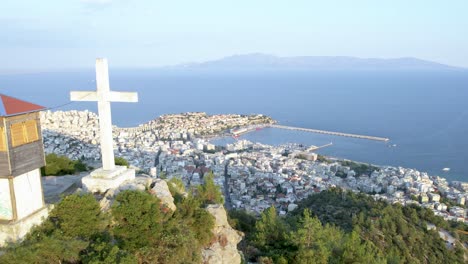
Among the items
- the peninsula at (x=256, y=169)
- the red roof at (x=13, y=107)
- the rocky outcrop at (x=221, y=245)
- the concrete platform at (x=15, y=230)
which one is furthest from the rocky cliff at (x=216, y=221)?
the peninsula at (x=256, y=169)

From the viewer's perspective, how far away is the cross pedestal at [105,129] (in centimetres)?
763

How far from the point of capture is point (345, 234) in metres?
13.7

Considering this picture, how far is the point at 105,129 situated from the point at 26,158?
2.19 metres

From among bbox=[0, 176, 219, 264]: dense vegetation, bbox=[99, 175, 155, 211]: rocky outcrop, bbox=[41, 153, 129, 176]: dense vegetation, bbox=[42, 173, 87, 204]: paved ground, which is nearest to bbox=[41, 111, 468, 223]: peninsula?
bbox=[41, 153, 129, 176]: dense vegetation

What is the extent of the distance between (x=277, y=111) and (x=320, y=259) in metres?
73.8

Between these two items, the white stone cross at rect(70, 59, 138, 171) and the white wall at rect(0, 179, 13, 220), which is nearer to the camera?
the white wall at rect(0, 179, 13, 220)

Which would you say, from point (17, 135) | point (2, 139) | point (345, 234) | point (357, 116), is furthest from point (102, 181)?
point (357, 116)

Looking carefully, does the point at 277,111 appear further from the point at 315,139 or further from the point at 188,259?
the point at 188,259

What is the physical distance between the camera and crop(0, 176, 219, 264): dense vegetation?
16.2 feet

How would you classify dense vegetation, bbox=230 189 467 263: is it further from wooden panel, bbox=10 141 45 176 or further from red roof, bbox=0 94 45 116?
red roof, bbox=0 94 45 116

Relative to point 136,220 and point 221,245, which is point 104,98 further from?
point 221,245

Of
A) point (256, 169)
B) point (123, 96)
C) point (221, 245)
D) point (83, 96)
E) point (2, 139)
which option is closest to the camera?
point (2, 139)

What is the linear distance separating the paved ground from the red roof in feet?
7.73

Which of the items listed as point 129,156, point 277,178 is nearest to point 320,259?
point 277,178
